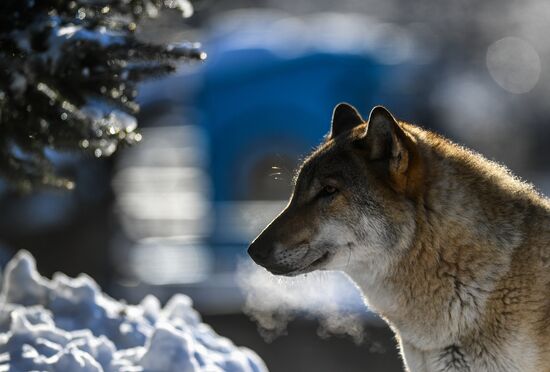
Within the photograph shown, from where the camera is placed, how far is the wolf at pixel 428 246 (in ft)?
16.1

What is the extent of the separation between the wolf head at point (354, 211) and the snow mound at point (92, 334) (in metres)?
1.05

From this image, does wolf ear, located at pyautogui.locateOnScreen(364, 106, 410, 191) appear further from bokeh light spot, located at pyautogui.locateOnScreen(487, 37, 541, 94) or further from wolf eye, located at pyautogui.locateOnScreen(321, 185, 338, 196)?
bokeh light spot, located at pyautogui.locateOnScreen(487, 37, 541, 94)

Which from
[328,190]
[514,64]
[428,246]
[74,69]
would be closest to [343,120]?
[328,190]

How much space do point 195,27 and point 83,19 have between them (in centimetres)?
2038

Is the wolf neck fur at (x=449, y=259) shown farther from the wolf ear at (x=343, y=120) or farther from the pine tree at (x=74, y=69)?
the pine tree at (x=74, y=69)

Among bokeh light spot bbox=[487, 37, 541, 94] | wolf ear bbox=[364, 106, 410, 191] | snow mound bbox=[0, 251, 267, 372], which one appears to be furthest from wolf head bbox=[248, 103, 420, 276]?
bokeh light spot bbox=[487, 37, 541, 94]

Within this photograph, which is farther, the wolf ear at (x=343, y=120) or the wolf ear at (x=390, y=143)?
the wolf ear at (x=343, y=120)

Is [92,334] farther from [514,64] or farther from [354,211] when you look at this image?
[514,64]

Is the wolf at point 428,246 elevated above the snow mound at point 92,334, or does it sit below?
above

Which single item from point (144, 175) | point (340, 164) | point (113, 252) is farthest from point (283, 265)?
point (144, 175)

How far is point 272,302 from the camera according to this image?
10.2 metres

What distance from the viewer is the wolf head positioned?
505 cm

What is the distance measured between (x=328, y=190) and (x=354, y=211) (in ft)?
0.60

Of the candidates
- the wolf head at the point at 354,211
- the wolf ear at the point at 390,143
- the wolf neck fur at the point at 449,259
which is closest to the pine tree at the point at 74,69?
the wolf head at the point at 354,211
